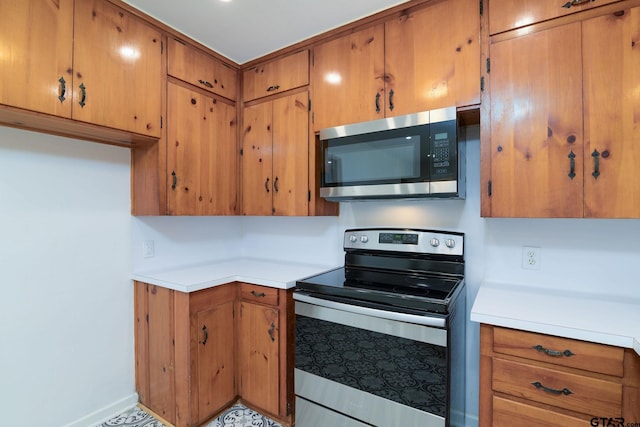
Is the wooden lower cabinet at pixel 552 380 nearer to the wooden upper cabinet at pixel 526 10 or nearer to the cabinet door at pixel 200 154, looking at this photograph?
the wooden upper cabinet at pixel 526 10

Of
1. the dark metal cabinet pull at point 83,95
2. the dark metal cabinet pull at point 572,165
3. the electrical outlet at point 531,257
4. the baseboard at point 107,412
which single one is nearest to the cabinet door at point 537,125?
the dark metal cabinet pull at point 572,165

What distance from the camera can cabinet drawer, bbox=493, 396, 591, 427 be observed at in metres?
1.12

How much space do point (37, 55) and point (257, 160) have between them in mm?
1260

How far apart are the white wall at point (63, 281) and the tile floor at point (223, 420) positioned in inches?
3.3

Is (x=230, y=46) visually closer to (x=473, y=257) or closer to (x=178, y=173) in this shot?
(x=178, y=173)

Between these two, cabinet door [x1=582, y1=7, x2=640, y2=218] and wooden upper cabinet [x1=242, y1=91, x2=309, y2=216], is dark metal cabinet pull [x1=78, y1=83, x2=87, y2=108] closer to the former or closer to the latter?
wooden upper cabinet [x1=242, y1=91, x2=309, y2=216]

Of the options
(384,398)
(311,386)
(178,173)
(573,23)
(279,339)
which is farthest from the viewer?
(178,173)

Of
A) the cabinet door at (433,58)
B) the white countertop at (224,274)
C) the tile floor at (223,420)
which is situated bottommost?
the tile floor at (223,420)

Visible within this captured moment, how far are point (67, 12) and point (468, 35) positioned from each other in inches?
76.6

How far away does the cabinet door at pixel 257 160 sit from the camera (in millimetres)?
2244

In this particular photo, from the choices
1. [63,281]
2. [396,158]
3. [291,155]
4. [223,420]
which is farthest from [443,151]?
[63,281]

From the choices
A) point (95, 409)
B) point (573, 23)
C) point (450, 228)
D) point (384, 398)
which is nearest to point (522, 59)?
point (573, 23)

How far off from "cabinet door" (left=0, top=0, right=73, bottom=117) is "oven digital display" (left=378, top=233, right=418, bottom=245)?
1817 mm

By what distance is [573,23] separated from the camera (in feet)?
4.27
